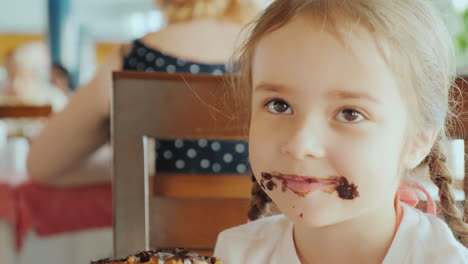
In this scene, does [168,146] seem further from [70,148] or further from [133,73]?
[133,73]

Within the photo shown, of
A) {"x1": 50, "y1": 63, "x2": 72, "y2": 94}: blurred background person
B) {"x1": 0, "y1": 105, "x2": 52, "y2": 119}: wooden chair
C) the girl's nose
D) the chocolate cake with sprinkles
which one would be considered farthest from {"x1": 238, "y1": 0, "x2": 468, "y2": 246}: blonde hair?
{"x1": 50, "y1": 63, "x2": 72, "y2": 94}: blurred background person

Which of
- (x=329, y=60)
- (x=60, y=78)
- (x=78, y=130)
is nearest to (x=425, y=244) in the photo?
(x=329, y=60)

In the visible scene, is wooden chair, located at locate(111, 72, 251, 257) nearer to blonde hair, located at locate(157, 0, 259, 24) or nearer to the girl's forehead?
the girl's forehead

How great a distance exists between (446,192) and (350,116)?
29 centimetres

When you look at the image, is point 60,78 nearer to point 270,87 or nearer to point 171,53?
point 171,53

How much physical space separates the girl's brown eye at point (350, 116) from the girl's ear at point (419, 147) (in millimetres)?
99

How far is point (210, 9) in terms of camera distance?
4.59ft

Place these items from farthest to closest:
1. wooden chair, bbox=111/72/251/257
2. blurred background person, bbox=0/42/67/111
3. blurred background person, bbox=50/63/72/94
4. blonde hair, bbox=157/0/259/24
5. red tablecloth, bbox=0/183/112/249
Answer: blurred background person, bbox=50/63/72/94 < blurred background person, bbox=0/42/67/111 < red tablecloth, bbox=0/183/112/249 < blonde hair, bbox=157/0/259/24 < wooden chair, bbox=111/72/251/257

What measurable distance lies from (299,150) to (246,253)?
9.9 inches

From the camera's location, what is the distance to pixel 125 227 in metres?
0.97

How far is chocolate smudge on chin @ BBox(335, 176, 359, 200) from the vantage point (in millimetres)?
651

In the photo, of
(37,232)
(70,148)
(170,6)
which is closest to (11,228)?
(37,232)

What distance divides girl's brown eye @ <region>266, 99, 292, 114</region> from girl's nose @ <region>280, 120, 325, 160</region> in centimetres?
4

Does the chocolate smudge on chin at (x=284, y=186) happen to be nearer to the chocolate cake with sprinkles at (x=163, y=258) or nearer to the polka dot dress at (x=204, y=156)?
the chocolate cake with sprinkles at (x=163, y=258)
